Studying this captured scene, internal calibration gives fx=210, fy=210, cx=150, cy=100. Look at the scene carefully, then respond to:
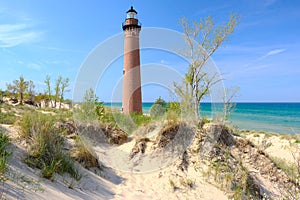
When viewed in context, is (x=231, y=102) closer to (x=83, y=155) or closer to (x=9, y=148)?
(x=83, y=155)

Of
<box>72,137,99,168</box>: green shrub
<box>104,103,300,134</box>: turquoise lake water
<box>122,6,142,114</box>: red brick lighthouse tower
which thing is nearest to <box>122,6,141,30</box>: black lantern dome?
<box>122,6,142,114</box>: red brick lighthouse tower

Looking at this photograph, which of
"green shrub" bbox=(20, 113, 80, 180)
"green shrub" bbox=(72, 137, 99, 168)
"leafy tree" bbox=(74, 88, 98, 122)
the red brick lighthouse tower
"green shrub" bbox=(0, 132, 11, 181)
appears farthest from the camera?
the red brick lighthouse tower

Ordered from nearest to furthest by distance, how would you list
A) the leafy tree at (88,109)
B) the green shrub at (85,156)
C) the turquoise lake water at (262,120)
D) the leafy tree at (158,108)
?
the green shrub at (85,156), the leafy tree at (88,109), the leafy tree at (158,108), the turquoise lake water at (262,120)

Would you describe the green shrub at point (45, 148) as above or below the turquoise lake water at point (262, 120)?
above

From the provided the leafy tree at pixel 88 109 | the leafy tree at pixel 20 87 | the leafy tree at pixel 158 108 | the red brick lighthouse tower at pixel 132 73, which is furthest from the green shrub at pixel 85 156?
the leafy tree at pixel 20 87

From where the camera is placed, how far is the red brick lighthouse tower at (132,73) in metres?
14.7

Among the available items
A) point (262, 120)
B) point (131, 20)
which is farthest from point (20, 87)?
point (262, 120)

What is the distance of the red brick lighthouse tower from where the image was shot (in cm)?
1474

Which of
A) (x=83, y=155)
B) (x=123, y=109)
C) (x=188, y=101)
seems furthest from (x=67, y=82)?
(x=83, y=155)

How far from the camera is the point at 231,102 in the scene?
1068 cm

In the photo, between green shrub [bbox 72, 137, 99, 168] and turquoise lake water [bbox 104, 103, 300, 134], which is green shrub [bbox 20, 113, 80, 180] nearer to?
green shrub [bbox 72, 137, 99, 168]

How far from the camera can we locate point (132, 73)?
1473cm

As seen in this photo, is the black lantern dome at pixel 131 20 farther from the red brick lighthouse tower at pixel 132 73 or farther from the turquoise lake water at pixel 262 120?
the turquoise lake water at pixel 262 120

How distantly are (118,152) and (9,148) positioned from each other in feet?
10.7
